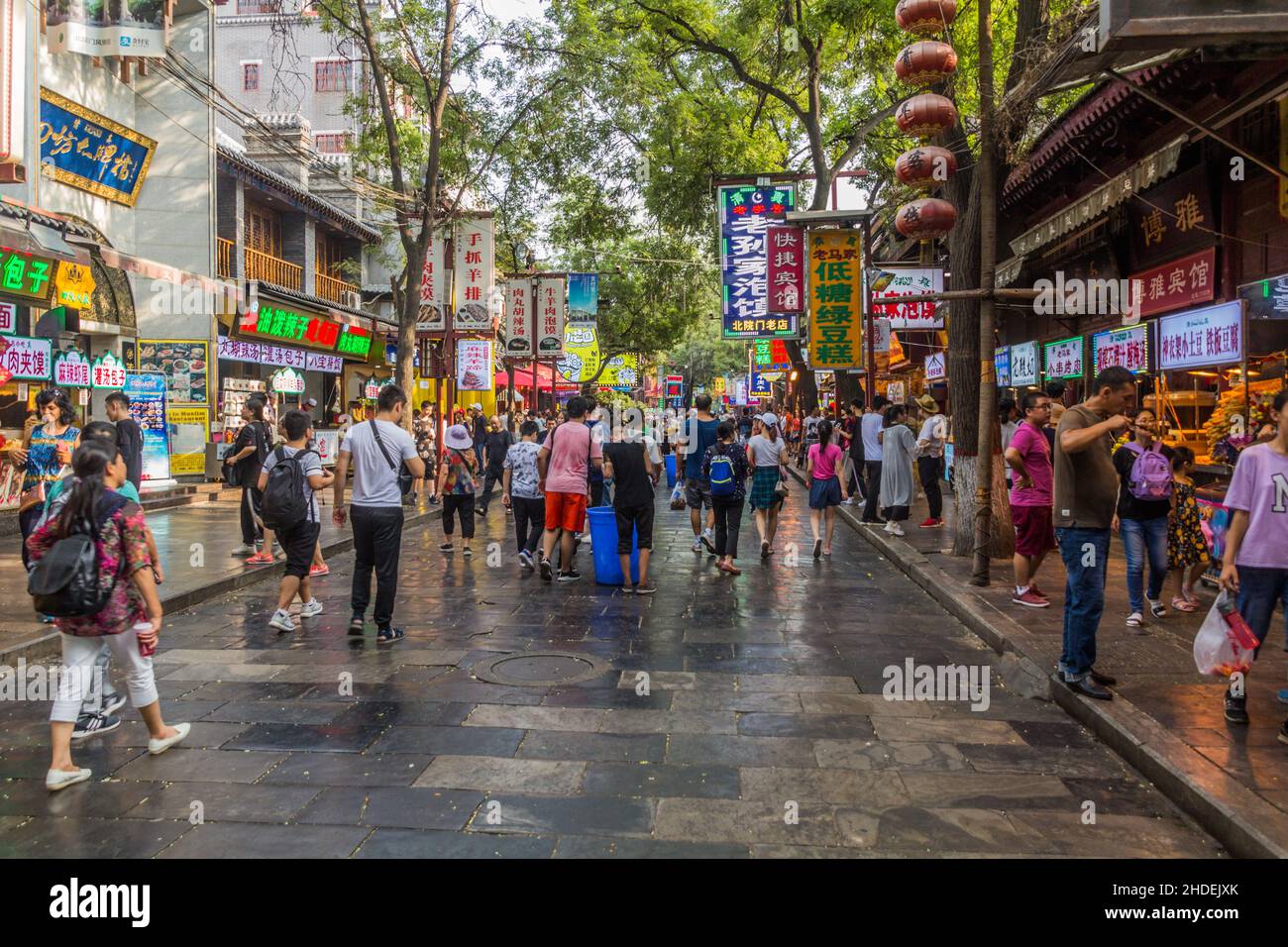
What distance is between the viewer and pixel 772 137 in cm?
2178

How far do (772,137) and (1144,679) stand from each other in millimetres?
18852

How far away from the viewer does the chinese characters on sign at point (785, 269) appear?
1656cm

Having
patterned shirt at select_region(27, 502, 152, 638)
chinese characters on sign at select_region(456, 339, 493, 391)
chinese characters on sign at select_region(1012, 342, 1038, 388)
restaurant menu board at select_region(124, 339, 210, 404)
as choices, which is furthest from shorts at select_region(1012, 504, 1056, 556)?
chinese characters on sign at select_region(456, 339, 493, 391)

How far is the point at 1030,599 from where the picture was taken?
7543mm

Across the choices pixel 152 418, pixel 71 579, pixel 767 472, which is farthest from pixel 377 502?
pixel 152 418

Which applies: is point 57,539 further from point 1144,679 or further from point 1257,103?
point 1257,103

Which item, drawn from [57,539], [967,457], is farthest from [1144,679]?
[57,539]

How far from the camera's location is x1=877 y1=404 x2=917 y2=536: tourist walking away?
1197cm

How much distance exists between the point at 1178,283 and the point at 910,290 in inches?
223

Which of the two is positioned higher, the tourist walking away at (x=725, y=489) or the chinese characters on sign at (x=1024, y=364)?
the chinese characters on sign at (x=1024, y=364)

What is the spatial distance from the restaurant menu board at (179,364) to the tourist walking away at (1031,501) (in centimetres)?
1497

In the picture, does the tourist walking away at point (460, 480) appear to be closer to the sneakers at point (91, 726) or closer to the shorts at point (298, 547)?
the shorts at point (298, 547)

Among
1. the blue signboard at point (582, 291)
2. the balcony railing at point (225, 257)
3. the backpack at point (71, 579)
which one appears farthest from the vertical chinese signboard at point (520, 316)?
the backpack at point (71, 579)

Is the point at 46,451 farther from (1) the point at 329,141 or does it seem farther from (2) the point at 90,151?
(1) the point at 329,141
